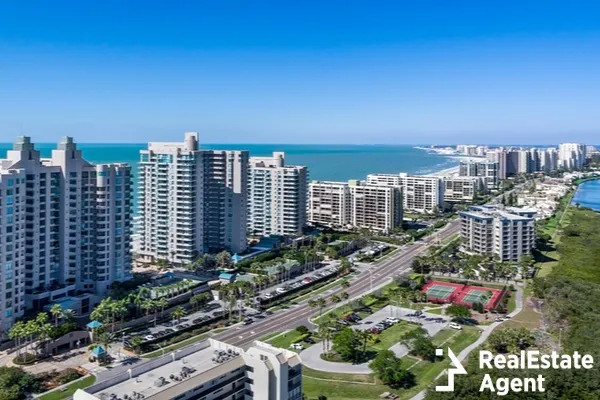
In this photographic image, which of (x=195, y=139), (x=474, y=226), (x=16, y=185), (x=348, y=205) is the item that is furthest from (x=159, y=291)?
(x=348, y=205)

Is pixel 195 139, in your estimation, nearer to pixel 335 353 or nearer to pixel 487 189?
pixel 335 353

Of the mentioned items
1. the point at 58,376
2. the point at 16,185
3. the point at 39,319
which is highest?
the point at 16,185

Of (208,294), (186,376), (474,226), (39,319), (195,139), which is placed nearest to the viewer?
(186,376)

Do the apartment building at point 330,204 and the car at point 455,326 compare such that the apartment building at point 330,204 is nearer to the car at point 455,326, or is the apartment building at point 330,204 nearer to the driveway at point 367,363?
the driveway at point 367,363

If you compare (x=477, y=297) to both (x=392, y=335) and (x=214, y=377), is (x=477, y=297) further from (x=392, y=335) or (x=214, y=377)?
(x=214, y=377)

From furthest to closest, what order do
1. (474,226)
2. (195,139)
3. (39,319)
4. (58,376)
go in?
(474,226), (195,139), (39,319), (58,376)

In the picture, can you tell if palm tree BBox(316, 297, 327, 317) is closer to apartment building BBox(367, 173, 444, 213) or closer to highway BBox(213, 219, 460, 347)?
highway BBox(213, 219, 460, 347)

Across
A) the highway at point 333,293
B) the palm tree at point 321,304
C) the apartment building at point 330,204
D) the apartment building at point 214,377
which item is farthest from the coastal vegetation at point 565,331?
the apartment building at point 330,204
